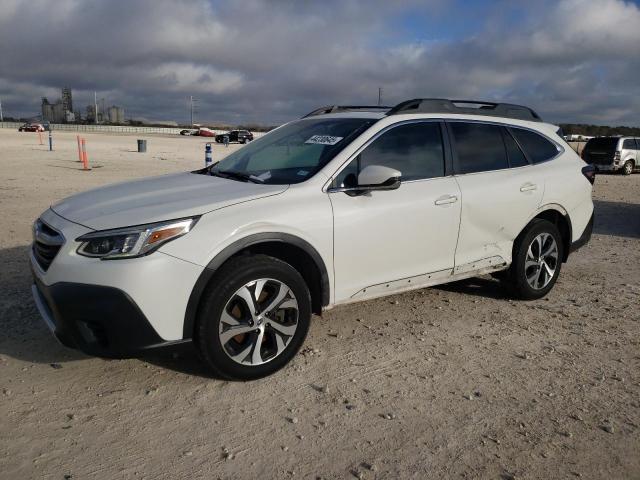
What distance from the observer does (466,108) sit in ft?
15.5

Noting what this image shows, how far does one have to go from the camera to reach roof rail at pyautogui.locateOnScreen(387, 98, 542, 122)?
14.1 feet

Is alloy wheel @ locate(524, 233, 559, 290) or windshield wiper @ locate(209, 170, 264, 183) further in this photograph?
alloy wheel @ locate(524, 233, 559, 290)

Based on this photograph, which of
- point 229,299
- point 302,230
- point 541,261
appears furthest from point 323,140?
point 541,261

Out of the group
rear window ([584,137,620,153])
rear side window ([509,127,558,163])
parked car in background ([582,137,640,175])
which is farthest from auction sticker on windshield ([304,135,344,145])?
rear window ([584,137,620,153])

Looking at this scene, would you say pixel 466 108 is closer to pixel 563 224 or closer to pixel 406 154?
pixel 406 154

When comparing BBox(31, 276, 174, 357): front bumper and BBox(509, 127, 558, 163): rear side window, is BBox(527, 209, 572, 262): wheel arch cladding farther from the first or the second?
BBox(31, 276, 174, 357): front bumper

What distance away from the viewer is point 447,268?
4.36 meters

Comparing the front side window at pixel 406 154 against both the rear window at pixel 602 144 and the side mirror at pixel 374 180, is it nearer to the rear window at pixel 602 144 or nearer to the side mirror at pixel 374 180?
the side mirror at pixel 374 180

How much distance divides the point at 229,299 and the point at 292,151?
1.56 metres

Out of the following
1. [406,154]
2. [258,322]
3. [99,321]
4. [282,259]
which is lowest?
[258,322]

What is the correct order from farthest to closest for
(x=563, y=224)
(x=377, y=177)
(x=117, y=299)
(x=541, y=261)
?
(x=563, y=224) < (x=541, y=261) < (x=377, y=177) < (x=117, y=299)

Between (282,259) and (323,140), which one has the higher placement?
(323,140)

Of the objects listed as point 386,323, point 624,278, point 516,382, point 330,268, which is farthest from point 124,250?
point 624,278

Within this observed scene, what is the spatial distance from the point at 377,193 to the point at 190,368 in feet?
5.83
